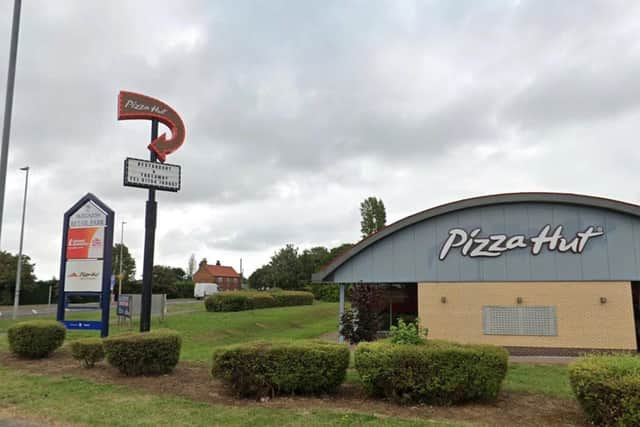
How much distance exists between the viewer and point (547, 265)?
1527 cm

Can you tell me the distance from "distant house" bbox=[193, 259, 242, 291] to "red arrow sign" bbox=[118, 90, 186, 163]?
75.5 metres

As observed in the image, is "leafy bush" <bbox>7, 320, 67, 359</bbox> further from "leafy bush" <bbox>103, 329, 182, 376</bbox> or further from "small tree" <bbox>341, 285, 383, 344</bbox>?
"small tree" <bbox>341, 285, 383, 344</bbox>

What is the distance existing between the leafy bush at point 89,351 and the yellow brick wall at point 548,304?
959 centimetres

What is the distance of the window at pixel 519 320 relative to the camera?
599 inches

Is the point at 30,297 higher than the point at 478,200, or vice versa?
the point at 478,200

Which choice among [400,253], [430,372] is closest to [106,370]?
[430,372]

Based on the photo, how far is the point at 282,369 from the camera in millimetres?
8578

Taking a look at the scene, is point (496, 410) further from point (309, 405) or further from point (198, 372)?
point (198, 372)

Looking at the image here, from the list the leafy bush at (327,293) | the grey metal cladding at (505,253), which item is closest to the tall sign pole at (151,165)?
the grey metal cladding at (505,253)

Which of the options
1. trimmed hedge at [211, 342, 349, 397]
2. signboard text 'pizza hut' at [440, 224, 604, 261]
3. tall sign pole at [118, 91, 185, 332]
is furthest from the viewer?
signboard text 'pizza hut' at [440, 224, 604, 261]

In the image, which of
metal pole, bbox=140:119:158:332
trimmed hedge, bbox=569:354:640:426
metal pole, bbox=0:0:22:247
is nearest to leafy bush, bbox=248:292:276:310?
metal pole, bbox=140:119:158:332

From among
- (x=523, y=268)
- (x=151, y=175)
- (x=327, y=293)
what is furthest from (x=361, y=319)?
(x=327, y=293)

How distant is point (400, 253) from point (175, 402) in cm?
996

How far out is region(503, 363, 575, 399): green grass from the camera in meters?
9.45
